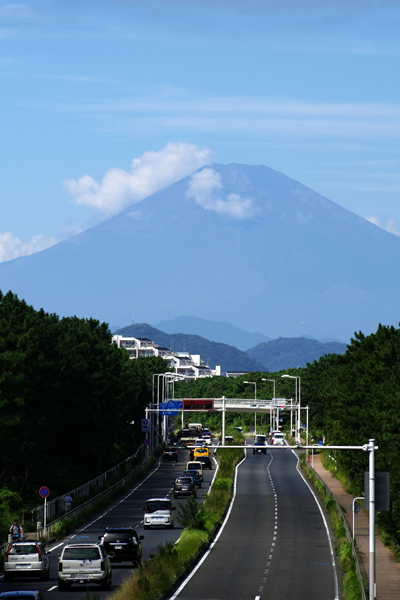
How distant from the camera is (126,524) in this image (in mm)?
59188

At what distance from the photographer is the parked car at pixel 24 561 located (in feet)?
122

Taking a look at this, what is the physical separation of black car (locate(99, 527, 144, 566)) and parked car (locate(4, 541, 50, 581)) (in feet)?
13.5

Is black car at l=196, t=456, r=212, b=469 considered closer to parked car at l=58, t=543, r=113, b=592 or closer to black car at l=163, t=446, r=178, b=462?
black car at l=163, t=446, r=178, b=462

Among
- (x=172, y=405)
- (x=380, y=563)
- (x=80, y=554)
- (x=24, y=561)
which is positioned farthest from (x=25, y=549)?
(x=172, y=405)

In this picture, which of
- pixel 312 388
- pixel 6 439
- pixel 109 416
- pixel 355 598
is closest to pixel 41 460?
pixel 6 439

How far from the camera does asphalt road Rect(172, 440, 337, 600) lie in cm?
3631

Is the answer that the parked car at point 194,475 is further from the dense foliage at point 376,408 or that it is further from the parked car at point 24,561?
the parked car at point 24,561

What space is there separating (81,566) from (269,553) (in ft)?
52.6

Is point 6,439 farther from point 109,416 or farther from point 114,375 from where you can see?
point 114,375

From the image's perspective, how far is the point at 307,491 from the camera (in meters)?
84.6

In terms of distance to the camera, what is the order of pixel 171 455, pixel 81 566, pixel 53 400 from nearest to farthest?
pixel 81 566 < pixel 53 400 < pixel 171 455

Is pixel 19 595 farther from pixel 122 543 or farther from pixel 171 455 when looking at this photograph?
pixel 171 455

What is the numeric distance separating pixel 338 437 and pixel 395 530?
4529cm

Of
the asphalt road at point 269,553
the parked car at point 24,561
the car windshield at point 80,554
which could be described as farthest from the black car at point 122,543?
the car windshield at point 80,554
